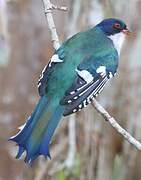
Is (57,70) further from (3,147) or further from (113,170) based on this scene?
(3,147)

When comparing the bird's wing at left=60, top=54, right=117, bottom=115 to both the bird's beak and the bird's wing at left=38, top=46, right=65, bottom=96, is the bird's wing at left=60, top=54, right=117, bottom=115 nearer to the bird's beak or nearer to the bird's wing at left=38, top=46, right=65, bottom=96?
the bird's wing at left=38, top=46, right=65, bottom=96

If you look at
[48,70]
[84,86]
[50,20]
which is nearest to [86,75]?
[84,86]

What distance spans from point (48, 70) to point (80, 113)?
3.38 feet

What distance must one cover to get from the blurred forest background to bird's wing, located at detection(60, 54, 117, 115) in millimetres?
573

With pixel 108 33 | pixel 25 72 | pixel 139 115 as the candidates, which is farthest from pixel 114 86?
pixel 25 72

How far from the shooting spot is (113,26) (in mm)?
4305

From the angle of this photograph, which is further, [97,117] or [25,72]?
[25,72]

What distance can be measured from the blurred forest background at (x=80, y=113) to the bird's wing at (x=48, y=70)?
0.44 m

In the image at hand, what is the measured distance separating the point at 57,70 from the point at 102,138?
3.63ft

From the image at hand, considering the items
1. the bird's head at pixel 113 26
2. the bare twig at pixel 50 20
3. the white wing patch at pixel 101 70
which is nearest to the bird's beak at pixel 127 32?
the bird's head at pixel 113 26

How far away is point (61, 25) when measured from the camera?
584cm

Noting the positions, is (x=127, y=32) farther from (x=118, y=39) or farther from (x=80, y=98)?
(x=80, y=98)

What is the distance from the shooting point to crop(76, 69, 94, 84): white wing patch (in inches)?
150

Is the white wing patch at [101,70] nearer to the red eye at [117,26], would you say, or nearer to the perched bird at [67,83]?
the perched bird at [67,83]
